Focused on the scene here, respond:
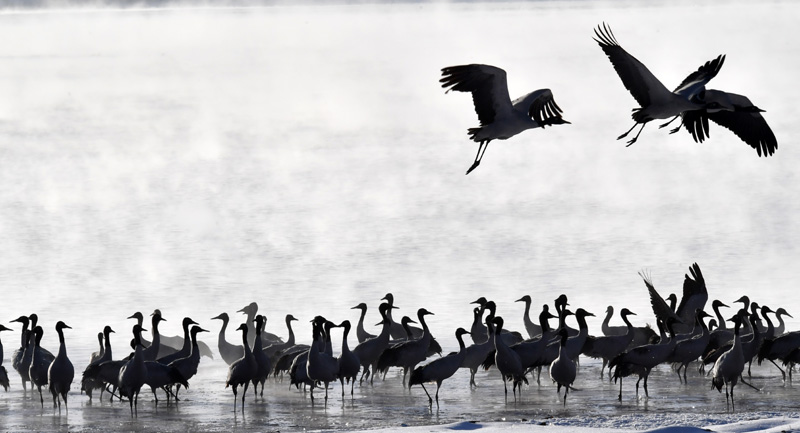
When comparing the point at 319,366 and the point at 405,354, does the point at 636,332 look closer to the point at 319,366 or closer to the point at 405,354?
the point at 405,354

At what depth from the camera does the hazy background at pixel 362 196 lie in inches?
812

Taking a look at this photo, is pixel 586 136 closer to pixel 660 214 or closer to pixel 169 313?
pixel 660 214

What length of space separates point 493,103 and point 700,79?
2086mm

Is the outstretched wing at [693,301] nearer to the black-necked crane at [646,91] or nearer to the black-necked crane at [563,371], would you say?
the black-necked crane at [563,371]

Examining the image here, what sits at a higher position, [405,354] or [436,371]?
[405,354]

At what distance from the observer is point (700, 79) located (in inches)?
540

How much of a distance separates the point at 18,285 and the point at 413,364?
8.88m

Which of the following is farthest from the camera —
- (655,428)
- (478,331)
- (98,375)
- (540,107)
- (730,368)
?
(478,331)

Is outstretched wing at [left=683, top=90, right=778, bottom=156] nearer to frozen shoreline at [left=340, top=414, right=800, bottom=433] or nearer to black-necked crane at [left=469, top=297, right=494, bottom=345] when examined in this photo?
frozen shoreline at [left=340, top=414, right=800, bottom=433]

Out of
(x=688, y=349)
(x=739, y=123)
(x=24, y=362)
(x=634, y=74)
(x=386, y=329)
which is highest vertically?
(x=634, y=74)

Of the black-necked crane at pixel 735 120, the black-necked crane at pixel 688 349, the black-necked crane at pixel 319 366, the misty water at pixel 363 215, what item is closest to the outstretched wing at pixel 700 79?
the black-necked crane at pixel 735 120

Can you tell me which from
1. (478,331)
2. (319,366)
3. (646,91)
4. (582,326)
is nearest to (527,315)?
(478,331)

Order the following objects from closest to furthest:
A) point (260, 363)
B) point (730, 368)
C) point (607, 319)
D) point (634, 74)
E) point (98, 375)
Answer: point (634, 74) → point (730, 368) → point (98, 375) → point (260, 363) → point (607, 319)

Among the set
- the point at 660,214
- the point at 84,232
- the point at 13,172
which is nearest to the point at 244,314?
the point at 84,232
